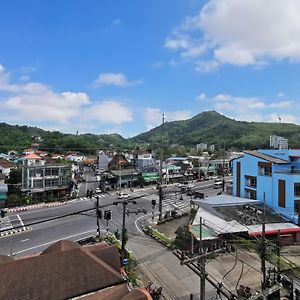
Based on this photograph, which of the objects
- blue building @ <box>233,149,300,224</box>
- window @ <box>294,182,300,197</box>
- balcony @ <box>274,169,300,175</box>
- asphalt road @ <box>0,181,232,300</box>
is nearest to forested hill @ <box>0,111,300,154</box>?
blue building @ <box>233,149,300,224</box>

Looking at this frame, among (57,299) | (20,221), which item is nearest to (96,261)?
(57,299)

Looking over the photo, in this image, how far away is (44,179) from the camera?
4559cm

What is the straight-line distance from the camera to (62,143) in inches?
4161

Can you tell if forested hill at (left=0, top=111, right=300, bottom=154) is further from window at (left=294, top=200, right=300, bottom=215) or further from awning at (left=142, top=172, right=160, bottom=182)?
window at (left=294, top=200, right=300, bottom=215)

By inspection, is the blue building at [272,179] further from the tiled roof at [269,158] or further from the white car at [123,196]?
the white car at [123,196]

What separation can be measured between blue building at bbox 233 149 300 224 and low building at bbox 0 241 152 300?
18645 mm

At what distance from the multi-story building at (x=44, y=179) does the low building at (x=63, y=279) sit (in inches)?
1284

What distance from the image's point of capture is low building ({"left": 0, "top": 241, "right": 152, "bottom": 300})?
1202cm

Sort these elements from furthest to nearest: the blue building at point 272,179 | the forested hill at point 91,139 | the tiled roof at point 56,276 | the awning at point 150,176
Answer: the forested hill at point 91,139, the awning at point 150,176, the blue building at point 272,179, the tiled roof at point 56,276

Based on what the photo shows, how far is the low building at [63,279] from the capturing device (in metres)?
12.0

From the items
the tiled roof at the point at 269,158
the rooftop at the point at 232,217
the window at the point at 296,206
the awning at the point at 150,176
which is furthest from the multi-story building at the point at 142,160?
the window at the point at 296,206

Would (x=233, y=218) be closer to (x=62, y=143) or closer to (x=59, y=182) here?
(x=59, y=182)

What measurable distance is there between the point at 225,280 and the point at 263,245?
590cm

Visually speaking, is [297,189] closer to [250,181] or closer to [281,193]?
[281,193]
